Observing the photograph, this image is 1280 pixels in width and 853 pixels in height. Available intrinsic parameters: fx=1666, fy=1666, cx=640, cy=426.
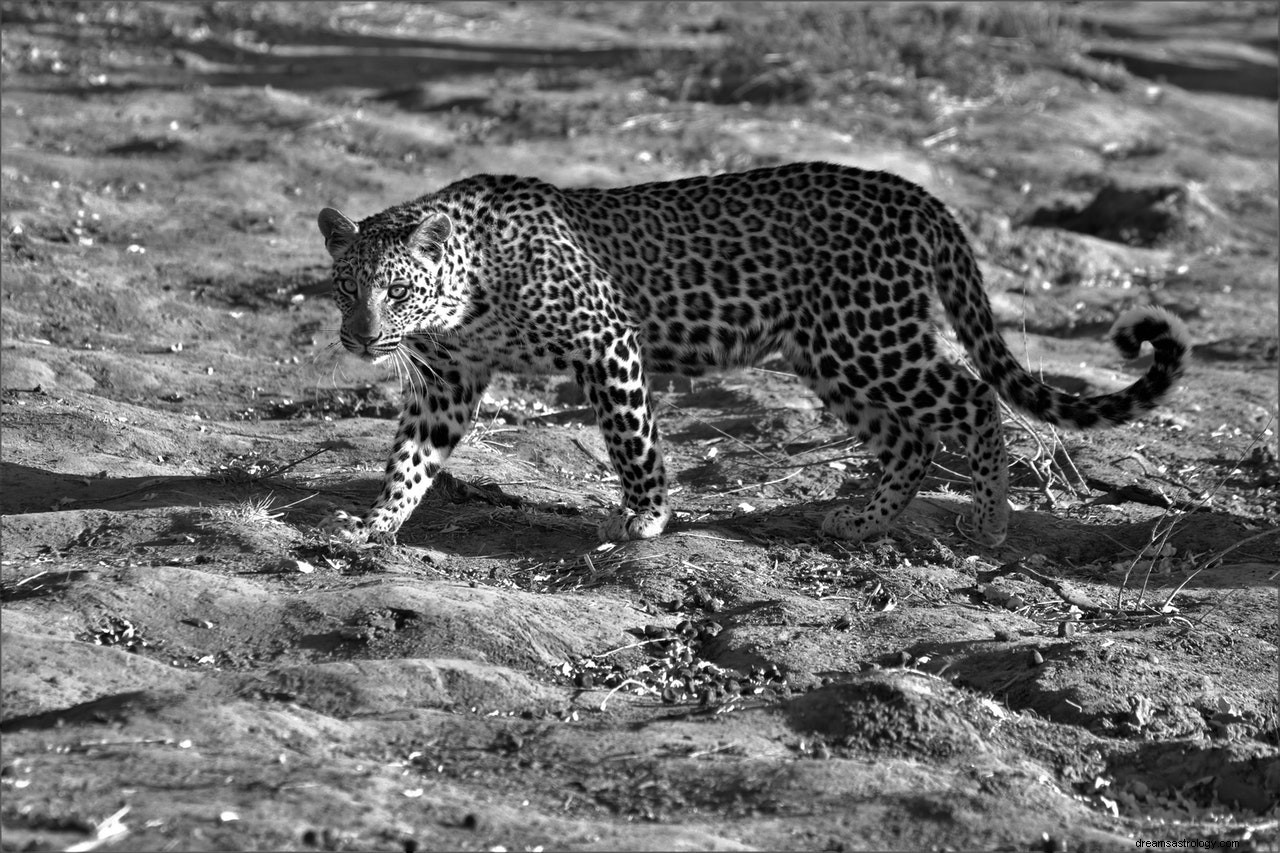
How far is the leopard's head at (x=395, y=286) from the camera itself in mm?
8039

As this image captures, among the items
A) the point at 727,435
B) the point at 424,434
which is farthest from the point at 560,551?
the point at 727,435

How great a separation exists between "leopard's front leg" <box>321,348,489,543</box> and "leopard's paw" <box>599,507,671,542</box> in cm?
92

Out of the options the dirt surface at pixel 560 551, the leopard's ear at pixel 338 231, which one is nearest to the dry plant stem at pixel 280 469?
the dirt surface at pixel 560 551

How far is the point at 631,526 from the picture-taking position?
326 inches

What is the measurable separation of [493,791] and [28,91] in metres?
12.3

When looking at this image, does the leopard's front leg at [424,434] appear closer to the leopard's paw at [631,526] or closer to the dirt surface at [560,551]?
the dirt surface at [560,551]

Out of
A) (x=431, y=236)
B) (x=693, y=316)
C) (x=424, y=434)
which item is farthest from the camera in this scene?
(x=693, y=316)

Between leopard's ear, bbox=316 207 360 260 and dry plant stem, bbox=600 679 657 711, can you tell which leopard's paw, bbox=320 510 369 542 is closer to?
leopard's ear, bbox=316 207 360 260

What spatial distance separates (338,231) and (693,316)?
1.85 m

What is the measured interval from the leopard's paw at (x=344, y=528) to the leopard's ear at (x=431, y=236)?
1318 millimetres

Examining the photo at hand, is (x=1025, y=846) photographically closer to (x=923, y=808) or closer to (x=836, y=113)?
(x=923, y=808)

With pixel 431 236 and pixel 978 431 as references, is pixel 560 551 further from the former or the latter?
pixel 978 431

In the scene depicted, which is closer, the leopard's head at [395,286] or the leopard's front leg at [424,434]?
the leopard's head at [395,286]

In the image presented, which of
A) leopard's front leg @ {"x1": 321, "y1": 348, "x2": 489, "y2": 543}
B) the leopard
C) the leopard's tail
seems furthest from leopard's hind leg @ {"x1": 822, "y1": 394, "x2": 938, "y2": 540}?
leopard's front leg @ {"x1": 321, "y1": 348, "x2": 489, "y2": 543}
